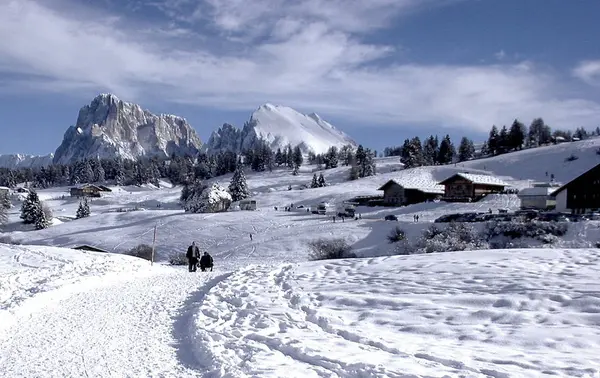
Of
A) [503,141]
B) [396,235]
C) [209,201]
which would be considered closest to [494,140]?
[503,141]

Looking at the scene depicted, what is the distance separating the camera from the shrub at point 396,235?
49.0m

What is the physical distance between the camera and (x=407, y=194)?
289ft

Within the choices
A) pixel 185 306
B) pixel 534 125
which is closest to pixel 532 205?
pixel 185 306

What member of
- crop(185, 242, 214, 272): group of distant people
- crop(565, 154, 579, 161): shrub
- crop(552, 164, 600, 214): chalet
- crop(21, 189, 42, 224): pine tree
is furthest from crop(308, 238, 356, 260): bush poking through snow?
crop(565, 154, 579, 161): shrub

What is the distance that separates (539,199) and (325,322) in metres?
68.1

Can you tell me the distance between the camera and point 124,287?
56.5 feet

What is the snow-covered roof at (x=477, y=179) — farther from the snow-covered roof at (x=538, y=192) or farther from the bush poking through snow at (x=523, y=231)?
the bush poking through snow at (x=523, y=231)

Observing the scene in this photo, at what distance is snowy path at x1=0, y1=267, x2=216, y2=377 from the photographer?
7.83 metres

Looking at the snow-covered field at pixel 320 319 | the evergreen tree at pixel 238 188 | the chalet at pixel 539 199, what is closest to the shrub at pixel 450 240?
the snow-covered field at pixel 320 319

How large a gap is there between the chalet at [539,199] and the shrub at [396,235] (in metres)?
28.5

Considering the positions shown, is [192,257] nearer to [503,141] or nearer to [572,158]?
[572,158]

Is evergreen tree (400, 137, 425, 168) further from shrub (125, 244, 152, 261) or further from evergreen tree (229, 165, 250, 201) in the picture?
shrub (125, 244, 152, 261)

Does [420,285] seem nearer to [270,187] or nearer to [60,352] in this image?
[60,352]

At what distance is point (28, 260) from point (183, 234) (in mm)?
31404
